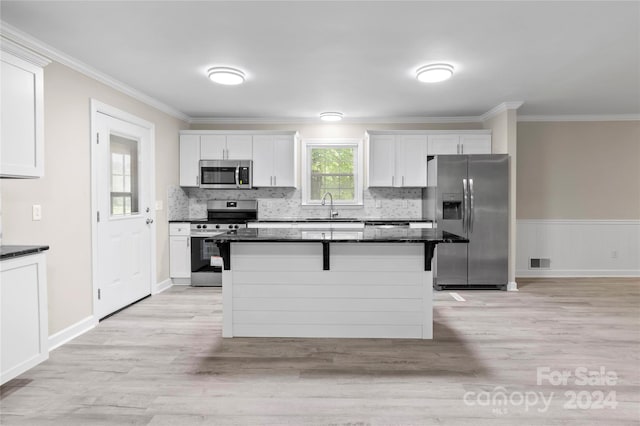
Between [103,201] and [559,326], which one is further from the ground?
[103,201]

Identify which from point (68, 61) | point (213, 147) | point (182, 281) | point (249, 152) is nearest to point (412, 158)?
point (249, 152)

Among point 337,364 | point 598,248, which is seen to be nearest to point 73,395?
point 337,364

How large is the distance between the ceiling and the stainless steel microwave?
1.06m

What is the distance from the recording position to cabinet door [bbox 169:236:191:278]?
542 centimetres

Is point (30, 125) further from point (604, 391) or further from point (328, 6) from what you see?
point (604, 391)

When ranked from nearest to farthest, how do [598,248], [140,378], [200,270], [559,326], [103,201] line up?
[140,378] → [559,326] → [103,201] → [200,270] → [598,248]

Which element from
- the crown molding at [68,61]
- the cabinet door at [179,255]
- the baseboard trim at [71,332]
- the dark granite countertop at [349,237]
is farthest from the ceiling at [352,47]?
the baseboard trim at [71,332]

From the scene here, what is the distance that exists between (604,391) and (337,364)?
1.71m

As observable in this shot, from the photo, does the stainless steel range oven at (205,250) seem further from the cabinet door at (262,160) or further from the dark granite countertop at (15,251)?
the dark granite countertop at (15,251)

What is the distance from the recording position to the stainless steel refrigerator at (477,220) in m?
5.16

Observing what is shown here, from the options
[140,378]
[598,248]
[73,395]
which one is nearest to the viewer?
[73,395]

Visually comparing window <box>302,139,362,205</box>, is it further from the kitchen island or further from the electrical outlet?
the electrical outlet

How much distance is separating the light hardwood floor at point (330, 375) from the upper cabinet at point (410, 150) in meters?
2.36

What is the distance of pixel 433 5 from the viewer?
2.51 metres
